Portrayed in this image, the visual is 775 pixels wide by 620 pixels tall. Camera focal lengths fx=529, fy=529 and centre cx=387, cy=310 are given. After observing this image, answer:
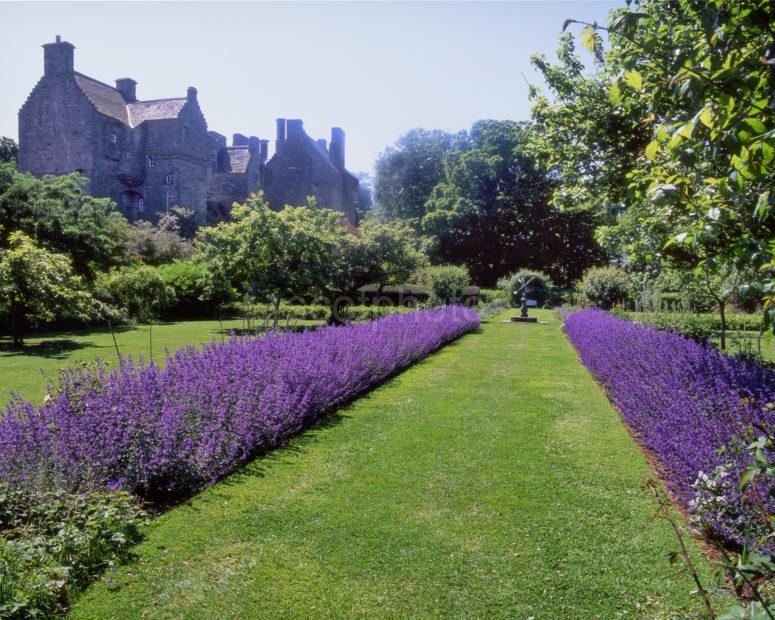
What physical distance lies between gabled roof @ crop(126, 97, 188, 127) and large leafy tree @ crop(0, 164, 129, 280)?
19964 millimetres

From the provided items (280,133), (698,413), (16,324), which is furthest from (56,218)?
(280,133)

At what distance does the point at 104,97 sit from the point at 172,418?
38.0 meters

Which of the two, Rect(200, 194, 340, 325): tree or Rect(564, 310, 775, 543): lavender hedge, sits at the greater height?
Rect(200, 194, 340, 325): tree

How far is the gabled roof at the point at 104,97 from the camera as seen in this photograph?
3328 cm

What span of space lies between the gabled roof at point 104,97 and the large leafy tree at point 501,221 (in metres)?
23.3

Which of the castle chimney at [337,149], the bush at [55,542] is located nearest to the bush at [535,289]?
the castle chimney at [337,149]

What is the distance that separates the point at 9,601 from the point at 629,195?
25.1ft

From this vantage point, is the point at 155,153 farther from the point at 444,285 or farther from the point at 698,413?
the point at 698,413

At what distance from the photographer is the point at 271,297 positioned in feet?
56.1

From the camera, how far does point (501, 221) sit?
143 feet

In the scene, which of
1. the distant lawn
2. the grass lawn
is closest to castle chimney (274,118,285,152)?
the distant lawn

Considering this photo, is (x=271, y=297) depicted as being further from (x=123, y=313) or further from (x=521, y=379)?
(x=521, y=379)

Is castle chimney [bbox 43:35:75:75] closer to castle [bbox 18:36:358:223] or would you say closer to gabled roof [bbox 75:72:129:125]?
castle [bbox 18:36:358:223]

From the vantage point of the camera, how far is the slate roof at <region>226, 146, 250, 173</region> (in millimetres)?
42562
